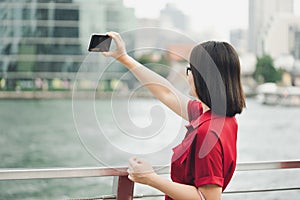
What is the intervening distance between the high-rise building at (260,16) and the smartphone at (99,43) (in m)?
20.3

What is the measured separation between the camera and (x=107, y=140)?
1074 mm

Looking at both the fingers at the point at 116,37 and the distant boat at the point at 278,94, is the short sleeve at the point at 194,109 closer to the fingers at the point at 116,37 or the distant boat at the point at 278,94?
the fingers at the point at 116,37

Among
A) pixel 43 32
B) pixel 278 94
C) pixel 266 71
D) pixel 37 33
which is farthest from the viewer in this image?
pixel 37 33

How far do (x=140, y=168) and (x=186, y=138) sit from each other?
120 mm

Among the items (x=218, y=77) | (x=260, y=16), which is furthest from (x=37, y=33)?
(x=218, y=77)

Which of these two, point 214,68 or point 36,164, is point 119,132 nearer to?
point 214,68

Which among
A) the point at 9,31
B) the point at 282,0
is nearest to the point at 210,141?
the point at 282,0

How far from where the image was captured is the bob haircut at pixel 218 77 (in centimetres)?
97

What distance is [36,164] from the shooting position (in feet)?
73.0

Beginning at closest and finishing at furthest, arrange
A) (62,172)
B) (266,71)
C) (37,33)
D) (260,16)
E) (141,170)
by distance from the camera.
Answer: (141,170) < (62,172) < (260,16) < (266,71) < (37,33)

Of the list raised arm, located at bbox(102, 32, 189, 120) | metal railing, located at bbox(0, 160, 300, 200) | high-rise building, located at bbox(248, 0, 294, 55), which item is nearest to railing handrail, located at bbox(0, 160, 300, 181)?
metal railing, located at bbox(0, 160, 300, 200)

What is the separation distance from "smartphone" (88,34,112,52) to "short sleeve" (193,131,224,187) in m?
0.30

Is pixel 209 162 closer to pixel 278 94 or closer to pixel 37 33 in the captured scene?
pixel 278 94

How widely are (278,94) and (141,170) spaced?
24.3 meters
